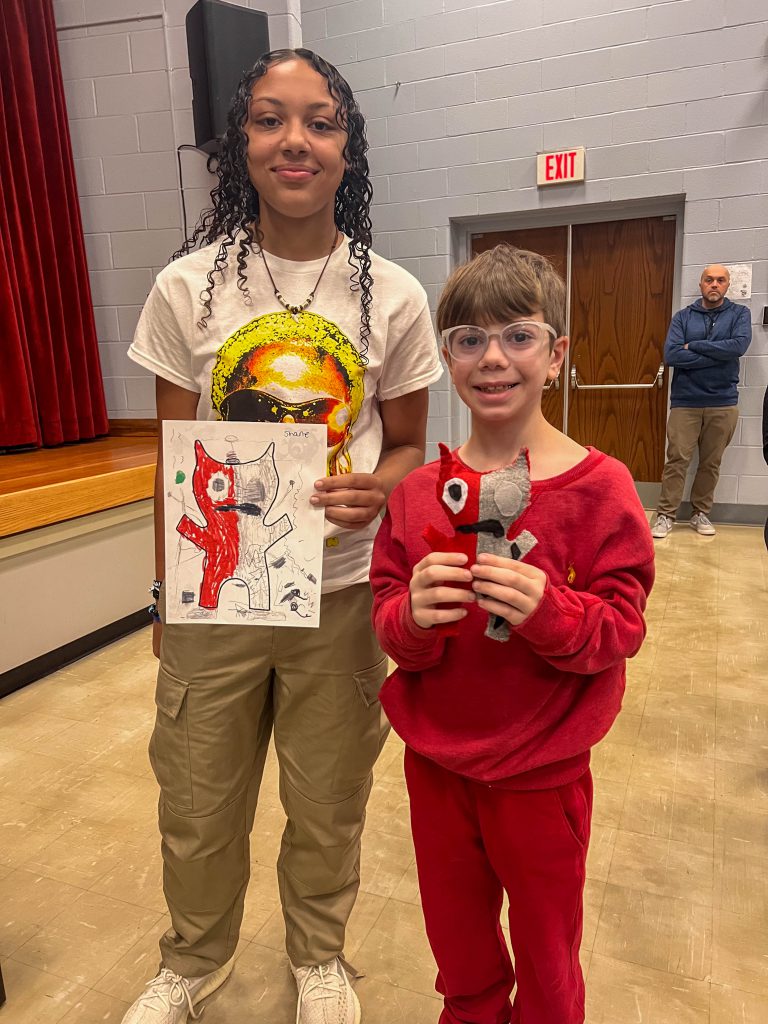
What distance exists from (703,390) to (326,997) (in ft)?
12.7

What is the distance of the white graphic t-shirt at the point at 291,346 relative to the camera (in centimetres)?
99

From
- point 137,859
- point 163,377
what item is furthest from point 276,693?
point 137,859

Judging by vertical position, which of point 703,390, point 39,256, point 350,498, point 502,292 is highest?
point 39,256

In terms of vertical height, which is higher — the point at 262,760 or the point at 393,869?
the point at 262,760

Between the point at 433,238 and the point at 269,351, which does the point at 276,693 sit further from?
the point at 433,238

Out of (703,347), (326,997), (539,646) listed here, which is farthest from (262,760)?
(703,347)

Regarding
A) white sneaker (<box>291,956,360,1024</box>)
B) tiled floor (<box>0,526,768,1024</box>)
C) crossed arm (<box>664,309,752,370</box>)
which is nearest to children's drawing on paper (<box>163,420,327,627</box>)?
white sneaker (<box>291,956,360,1024</box>)

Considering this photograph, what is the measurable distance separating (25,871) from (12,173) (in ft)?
10.5

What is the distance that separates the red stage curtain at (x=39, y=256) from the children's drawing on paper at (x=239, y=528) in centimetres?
289

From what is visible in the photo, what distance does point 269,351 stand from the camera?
0.98 meters

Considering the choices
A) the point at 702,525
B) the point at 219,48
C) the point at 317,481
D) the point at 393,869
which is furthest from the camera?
the point at 702,525

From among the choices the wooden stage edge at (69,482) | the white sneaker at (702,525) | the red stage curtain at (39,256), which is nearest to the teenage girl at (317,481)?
the wooden stage edge at (69,482)

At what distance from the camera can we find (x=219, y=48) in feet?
9.79

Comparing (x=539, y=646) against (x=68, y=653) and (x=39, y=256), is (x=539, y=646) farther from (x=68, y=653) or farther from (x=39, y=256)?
(x=39, y=256)
